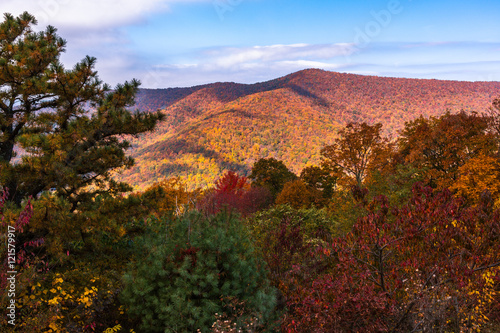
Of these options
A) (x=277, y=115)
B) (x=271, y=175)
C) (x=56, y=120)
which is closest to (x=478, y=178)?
(x=56, y=120)

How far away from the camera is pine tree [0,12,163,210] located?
7316 millimetres

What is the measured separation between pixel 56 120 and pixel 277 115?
374 feet

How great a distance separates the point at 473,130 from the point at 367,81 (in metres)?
141

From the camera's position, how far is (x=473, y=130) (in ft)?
70.0

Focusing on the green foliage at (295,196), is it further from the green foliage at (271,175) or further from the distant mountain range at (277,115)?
the distant mountain range at (277,115)

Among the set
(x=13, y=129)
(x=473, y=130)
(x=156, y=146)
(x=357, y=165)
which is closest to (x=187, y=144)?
(x=156, y=146)

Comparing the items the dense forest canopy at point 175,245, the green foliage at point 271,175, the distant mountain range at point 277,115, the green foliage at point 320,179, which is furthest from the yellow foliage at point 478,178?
the distant mountain range at point 277,115

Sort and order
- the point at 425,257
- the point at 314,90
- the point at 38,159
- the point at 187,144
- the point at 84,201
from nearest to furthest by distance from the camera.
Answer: the point at 425,257
the point at 38,159
the point at 84,201
the point at 187,144
the point at 314,90

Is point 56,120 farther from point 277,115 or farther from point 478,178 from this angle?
point 277,115

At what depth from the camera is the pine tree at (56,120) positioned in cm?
732

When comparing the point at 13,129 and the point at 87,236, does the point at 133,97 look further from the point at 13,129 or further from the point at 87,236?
the point at 87,236

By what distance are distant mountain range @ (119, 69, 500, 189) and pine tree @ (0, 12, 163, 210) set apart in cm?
6158

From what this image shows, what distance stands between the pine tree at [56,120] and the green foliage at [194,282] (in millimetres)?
3783

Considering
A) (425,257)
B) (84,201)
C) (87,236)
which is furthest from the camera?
(84,201)
